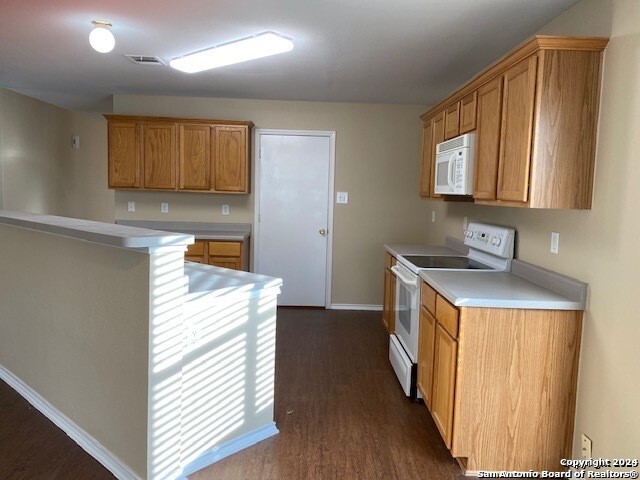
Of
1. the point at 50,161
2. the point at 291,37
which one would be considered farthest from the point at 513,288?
the point at 50,161

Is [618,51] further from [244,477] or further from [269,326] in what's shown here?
[244,477]

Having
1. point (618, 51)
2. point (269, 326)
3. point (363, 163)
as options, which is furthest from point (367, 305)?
point (618, 51)

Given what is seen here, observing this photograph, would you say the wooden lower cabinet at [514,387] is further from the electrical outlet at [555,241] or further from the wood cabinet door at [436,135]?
the wood cabinet door at [436,135]

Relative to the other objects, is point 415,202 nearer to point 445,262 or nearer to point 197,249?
point 445,262

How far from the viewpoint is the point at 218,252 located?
4496 millimetres

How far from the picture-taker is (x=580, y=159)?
2.08 meters

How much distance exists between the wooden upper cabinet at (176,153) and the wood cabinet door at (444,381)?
2946mm

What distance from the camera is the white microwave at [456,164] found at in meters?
2.84

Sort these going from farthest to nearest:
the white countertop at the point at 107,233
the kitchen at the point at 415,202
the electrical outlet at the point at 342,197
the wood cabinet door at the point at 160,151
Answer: the electrical outlet at the point at 342,197 < the wood cabinet door at the point at 160,151 < the kitchen at the point at 415,202 < the white countertop at the point at 107,233

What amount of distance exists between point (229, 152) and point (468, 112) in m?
2.57

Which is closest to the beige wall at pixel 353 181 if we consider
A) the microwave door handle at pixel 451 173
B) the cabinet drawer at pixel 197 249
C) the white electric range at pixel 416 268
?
the cabinet drawer at pixel 197 249

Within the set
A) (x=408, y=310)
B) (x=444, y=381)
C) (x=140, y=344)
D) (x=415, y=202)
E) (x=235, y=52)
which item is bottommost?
(x=444, y=381)

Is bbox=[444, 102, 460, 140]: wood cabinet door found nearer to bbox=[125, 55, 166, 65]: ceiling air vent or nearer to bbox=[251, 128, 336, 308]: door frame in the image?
bbox=[251, 128, 336, 308]: door frame

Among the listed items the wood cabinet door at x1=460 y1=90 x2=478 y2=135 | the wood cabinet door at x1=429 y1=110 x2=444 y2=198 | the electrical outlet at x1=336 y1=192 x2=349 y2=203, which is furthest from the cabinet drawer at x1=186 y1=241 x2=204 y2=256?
the wood cabinet door at x1=460 y1=90 x2=478 y2=135
